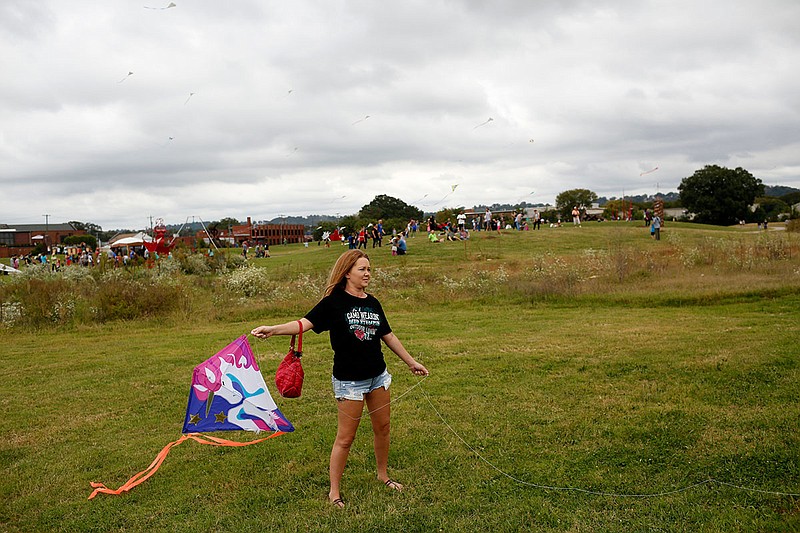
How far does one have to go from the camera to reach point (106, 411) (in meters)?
8.38

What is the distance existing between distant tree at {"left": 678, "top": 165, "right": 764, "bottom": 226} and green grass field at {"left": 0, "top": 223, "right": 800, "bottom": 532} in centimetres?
8048

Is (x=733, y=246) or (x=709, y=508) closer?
(x=709, y=508)

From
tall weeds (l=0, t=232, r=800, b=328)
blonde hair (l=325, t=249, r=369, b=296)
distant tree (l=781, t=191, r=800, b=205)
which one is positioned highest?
distant tree (l=781, t=191, r=800, b=205)

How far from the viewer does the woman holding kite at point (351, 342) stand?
5082mm

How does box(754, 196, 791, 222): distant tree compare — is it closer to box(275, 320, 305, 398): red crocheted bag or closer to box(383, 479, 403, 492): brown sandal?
box(383, 479, 403, 492): brown sandal

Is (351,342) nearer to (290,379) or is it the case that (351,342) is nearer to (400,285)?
(290,379)

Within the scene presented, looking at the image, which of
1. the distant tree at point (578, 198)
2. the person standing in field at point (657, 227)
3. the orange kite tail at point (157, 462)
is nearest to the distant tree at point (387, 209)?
the distant tree at point (578, 198)

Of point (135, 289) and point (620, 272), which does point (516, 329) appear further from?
point (135, 289)

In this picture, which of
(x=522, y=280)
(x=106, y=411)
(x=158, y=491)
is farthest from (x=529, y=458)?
(x=522, y=280)

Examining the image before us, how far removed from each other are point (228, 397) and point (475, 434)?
2660mm

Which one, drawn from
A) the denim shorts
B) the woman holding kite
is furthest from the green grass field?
the denim shorts

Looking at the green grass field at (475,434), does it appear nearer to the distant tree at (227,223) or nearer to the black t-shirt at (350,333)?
the black t-shirt at (350,333)

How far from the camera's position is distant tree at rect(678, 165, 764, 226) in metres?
86.6

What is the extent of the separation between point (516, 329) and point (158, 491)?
882 cm
